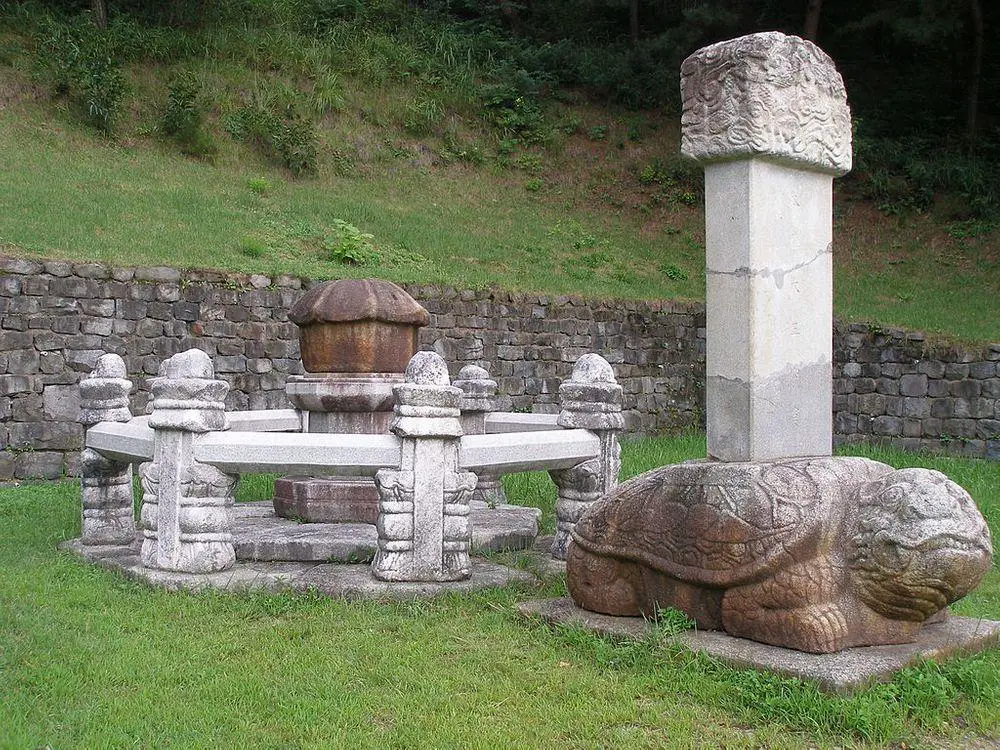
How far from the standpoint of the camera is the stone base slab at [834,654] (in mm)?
3805

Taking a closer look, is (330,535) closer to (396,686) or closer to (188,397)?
(188,397)

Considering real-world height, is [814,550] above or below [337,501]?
above

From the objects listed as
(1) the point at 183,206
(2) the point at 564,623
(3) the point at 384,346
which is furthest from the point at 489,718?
(1) the point at 183,206

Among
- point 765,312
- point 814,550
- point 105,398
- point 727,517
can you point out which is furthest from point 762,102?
point 105,398

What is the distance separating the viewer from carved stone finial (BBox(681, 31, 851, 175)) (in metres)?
4.38

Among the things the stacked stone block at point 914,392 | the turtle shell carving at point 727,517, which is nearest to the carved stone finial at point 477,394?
the turtle shell carving at point 727,517

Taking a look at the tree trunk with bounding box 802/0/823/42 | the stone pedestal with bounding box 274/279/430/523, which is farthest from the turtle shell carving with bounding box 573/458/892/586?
the tree trunk with bounding box 802/0/823/42

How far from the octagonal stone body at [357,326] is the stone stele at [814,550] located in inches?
136

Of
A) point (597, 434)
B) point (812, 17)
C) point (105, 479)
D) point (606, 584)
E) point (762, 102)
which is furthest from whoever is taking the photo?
point (812, 17)

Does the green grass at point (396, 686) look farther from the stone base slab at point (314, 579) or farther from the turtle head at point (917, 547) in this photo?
the turtle head at point (917, 547)

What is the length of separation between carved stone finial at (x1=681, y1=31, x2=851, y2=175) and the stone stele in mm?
1410

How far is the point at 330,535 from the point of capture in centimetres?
654

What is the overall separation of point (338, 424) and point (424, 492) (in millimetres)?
2067

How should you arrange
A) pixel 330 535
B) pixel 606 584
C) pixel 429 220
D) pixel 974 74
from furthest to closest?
1. pixel 974 74
2. pixel 429 220
3. pixel 330 535
4. pixel 606 584
